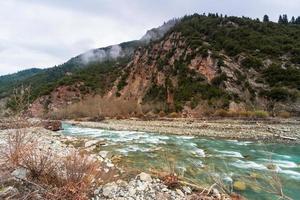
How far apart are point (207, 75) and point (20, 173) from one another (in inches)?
2364

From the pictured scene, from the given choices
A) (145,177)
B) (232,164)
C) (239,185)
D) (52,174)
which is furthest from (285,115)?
(52,174)

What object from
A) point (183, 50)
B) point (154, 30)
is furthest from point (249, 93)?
point (154, 30)

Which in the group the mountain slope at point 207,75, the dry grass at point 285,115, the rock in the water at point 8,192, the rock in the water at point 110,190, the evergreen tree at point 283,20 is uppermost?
the evergreen tree at point 283,20

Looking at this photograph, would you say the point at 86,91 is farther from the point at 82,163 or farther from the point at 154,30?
the point at 82,163

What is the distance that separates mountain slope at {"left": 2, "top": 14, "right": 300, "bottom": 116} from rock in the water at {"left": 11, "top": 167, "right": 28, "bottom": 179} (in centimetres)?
3630

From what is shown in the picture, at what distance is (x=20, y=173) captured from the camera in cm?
670

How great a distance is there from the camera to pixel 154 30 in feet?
518

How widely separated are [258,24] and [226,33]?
10611 mm

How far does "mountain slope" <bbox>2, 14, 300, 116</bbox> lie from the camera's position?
54625mm

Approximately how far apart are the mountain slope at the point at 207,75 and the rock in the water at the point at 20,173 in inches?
1429

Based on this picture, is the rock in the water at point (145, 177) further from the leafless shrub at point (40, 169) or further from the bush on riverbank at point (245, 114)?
the bush on riverbank at point (245, 114)

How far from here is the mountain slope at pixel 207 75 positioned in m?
54.6

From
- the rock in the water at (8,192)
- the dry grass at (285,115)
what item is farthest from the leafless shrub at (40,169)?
the dry grass at (285,115)

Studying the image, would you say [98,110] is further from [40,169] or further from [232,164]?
[40,169]
